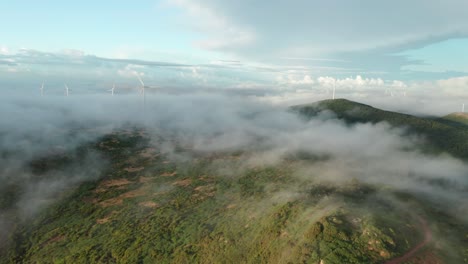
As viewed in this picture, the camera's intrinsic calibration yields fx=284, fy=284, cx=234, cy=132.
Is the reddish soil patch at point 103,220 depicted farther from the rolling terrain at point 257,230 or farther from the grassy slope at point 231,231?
the grassy slope at point 231,231

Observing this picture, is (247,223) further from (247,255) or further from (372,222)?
(372,222)

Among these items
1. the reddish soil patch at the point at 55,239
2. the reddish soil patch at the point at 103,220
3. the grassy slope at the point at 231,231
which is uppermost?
the grassy slope at the point at 231,231

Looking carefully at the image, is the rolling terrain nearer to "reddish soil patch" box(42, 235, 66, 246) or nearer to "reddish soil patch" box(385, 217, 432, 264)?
"reddish soil patch" box(385, 217, 432, 264)

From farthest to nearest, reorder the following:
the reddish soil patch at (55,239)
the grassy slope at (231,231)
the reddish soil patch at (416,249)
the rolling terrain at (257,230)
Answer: the reddish soil patch at (55,239)
the grassy slope at (231,231)
the rolling terrain at (257,230)
the reddish soil patch at (416,249)

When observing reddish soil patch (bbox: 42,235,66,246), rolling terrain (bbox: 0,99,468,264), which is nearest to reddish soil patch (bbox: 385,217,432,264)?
rolling terrain (bbox: 0,99,468,264)

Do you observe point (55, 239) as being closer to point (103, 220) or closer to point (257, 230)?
point (103, 220)

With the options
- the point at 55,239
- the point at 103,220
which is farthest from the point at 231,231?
the point at 55,239

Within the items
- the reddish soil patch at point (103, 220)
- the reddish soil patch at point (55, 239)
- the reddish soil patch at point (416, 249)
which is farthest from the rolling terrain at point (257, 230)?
the reddish soil patch at point (55, 239)

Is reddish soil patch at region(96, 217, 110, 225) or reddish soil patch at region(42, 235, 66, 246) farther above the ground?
reddish soil patch at region(96, 217, 110, 225)

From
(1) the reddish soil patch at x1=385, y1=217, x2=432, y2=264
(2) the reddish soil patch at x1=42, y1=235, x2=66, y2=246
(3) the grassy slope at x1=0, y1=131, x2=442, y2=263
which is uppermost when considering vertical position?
(1) the reddish soil patch at x1=385, y1=217, x2=432, y2=264

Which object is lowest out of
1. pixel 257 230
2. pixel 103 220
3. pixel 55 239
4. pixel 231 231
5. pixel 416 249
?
pixel 55 239

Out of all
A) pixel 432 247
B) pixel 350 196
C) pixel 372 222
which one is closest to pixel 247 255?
pixel 372 222
